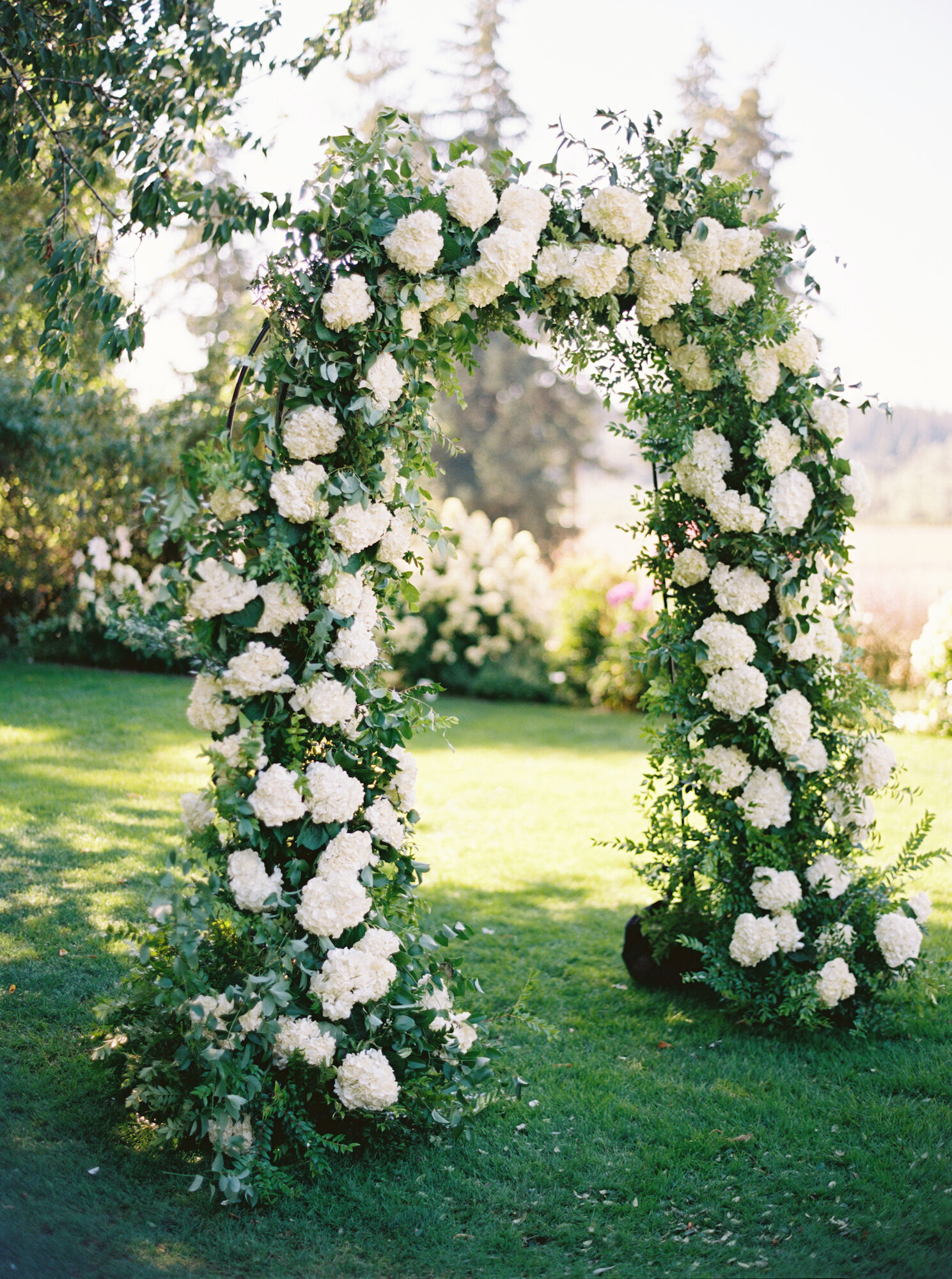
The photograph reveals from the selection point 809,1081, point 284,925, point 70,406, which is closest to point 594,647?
point 70,406

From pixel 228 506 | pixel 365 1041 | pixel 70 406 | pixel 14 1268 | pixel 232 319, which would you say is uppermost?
pixel 232 319

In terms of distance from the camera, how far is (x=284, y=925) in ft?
8.81

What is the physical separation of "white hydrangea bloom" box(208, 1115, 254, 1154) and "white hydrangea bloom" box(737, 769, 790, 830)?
2.00 meters

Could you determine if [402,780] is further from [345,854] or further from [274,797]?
[274,797]

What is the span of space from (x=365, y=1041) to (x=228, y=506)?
1586mm

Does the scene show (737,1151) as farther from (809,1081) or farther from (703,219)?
(703,219)

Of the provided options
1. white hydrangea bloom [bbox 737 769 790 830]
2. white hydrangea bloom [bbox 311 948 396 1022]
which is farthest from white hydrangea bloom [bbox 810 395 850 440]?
white hydrangea bloom [bbox 311 948 396 1022]

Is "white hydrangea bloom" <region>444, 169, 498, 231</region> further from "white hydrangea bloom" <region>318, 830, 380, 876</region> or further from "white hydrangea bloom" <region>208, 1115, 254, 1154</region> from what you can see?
"white hydrangea bloom" <region>208, 1115, 254, 1154</region>

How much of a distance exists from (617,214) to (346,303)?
3.47ft

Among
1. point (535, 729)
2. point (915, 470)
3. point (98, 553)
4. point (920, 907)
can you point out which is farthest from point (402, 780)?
point (915, 470)

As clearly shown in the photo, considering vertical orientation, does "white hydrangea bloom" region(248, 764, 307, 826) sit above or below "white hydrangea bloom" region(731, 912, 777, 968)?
above

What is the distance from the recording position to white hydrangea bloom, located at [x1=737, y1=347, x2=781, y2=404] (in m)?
3.35

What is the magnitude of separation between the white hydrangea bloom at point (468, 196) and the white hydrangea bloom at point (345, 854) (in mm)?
1853

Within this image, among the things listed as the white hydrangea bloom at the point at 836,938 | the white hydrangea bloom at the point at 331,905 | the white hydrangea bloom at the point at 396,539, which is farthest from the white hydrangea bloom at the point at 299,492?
the white hydrangea bloom at the point at 836,938
